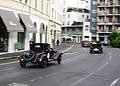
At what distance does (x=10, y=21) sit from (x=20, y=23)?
4.22 meters

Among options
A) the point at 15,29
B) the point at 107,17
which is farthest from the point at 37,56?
the point at 107,17

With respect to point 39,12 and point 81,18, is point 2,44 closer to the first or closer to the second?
point 39,12

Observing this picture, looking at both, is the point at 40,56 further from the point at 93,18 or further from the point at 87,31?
the point at 87,31

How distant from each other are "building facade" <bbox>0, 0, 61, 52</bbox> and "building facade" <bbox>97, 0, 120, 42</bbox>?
58.4 meters

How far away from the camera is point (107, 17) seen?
109750mm

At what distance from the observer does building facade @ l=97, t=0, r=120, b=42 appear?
357 ft

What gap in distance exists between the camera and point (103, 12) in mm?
110562

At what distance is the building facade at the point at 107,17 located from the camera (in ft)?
357

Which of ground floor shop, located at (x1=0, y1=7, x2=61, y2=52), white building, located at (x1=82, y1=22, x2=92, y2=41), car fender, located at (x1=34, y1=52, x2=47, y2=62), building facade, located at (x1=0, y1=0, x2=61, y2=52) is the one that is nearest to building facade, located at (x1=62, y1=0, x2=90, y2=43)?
white building, located at (x1=82, y1=22, x2=92, y2=41)

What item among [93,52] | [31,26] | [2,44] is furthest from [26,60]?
[93,52]

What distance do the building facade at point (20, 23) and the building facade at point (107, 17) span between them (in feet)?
191

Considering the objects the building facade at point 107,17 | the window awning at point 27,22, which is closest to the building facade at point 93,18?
the building facade at point 107,17

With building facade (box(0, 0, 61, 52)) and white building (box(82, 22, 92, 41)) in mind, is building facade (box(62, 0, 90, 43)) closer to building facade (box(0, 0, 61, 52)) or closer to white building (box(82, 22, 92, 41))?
white building (box(82, 22, 92, 41))

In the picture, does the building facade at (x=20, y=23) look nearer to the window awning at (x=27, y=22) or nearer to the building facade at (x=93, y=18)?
the window awning at (x=27, y=22)
